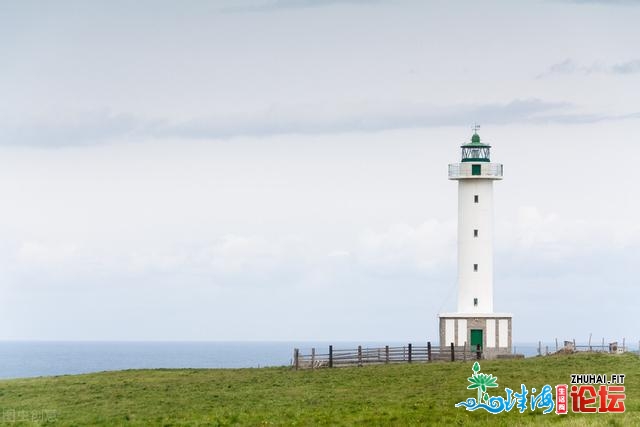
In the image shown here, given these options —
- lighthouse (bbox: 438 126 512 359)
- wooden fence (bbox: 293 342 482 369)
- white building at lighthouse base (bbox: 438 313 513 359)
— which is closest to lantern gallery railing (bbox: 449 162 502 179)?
lighthouse (bbox: 438 126 512 359)

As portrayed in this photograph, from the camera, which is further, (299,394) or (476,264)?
(476,264)

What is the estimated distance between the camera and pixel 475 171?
60.3m

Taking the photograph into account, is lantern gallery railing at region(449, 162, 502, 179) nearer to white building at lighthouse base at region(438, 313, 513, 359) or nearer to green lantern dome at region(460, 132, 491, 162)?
green lantern dome at region(460, 132, 491, 162)

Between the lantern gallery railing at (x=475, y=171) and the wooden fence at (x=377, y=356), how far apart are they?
37.6 ft

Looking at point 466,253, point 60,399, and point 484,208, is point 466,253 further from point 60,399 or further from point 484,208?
point 60,399

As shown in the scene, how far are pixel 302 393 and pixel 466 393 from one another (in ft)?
18.6

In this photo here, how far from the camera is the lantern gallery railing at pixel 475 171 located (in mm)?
60156

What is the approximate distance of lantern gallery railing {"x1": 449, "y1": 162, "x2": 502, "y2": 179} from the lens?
2368 inches

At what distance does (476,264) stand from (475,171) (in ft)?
16.3

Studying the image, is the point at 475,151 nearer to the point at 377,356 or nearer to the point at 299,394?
the point at 377,356

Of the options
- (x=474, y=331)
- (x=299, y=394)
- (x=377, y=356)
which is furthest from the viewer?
(x=474, y=331)

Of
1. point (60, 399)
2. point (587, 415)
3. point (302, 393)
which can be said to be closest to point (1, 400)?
point (60, 399)

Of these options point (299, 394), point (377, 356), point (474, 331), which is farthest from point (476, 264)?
point (299, 394)

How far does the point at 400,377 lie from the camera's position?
139 ft
